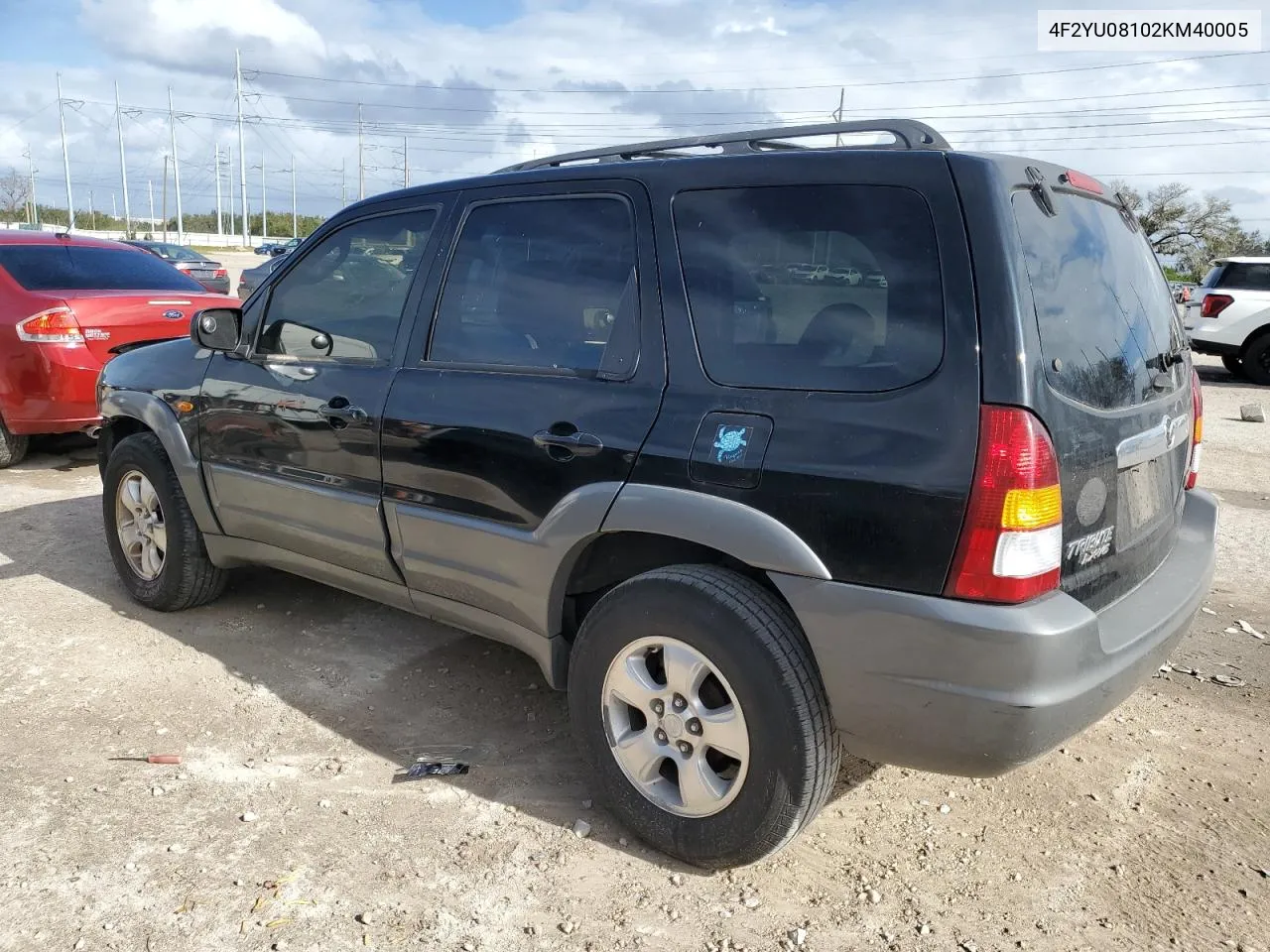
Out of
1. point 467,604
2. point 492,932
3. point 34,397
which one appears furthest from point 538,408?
point 34,397

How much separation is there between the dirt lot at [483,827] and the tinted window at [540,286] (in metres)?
1.37

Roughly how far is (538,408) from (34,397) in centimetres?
552

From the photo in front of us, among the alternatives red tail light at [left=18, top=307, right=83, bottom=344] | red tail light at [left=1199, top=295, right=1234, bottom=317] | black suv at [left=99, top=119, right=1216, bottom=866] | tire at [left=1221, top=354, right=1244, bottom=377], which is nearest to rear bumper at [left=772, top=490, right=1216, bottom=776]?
black suv at [left=99, top=119, right=1216, bottom=866]

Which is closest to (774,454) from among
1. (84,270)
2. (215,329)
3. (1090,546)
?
(1090,546)

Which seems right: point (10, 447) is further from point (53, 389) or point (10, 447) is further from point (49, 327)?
point (49, 327)

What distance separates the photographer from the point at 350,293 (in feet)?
12.3

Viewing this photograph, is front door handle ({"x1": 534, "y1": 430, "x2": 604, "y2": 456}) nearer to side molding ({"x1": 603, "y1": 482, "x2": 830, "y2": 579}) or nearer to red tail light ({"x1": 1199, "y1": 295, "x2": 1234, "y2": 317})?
side molding ({"x1": 603, "y1": 482, "x2": 830, "y2": 579})

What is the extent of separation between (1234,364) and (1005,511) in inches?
557

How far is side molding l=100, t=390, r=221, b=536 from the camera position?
428 cm

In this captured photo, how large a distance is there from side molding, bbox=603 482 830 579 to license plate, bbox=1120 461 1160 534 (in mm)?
879

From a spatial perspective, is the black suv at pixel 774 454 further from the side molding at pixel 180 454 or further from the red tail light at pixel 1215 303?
the red tail light at pixel 1215 303

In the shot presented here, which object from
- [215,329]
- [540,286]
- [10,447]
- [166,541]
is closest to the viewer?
[540,286]

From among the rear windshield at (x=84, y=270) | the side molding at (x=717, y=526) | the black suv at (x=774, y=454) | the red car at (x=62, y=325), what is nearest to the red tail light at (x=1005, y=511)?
the black suv at (x=774, y=454)

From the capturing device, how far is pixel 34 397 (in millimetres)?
6934
